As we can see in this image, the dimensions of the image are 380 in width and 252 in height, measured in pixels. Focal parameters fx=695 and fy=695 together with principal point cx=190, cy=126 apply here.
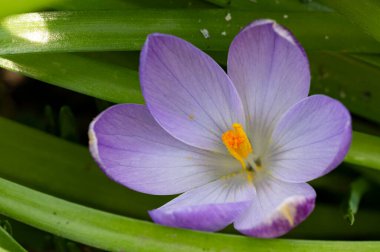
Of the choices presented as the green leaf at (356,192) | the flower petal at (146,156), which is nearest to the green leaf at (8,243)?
the flower petal at (146,156)

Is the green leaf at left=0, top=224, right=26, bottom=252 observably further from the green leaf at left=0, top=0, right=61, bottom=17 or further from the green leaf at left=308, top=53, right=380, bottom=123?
the green leaf at left=308, top=53, right=380, bottom=123

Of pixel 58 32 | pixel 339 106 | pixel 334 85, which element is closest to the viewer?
pixel 339 106

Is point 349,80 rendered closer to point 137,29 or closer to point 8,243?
point 137,29

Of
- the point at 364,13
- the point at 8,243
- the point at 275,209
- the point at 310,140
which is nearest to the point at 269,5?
the point at 364,13

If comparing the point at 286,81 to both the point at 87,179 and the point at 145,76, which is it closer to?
the point at 145,76

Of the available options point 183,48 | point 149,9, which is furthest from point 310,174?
point 149,9

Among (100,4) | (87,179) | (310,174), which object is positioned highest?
(100,4)

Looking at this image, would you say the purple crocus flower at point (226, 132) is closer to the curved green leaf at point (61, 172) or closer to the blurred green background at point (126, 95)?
the blurred green background at point (126, 95)
